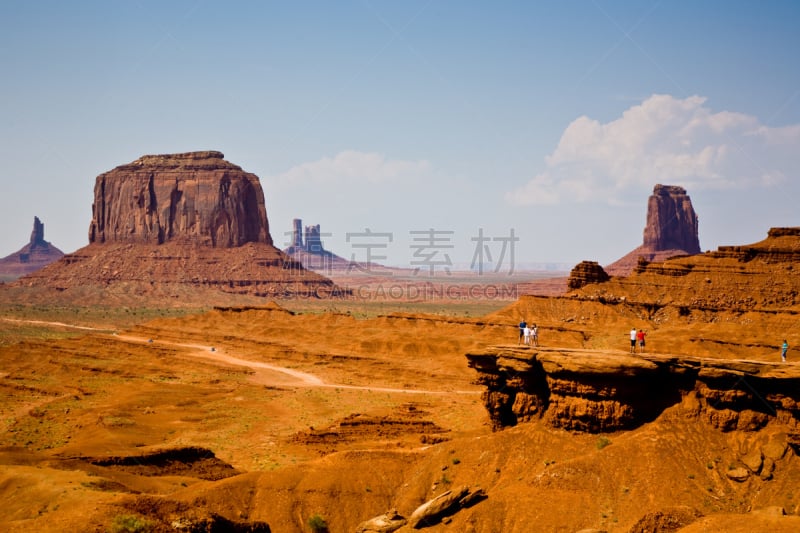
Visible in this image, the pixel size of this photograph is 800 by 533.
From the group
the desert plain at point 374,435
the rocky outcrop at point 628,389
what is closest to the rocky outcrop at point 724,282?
the desert plain at point 374,435

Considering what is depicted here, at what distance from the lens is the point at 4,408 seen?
173 feet

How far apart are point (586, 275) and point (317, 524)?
7153cm

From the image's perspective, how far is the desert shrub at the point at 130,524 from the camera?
19594 mm

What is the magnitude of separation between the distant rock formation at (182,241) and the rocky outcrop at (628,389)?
14703 centimetres

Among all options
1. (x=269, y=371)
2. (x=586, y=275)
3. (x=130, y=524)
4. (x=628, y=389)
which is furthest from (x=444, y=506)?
(x=586, y=275)

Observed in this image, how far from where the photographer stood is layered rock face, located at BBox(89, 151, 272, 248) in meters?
191

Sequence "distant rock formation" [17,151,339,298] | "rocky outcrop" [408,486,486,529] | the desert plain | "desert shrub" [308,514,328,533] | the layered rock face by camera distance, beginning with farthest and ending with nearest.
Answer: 1. the layered rock face
2. "distant rock formation" [17,151,339,298]
3. "desert shrub" [308,514,328,533]
4. "rocky outcrop" [408,486,486,529]
5. the desert plain

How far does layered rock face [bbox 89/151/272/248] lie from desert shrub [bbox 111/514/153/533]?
6913 inches

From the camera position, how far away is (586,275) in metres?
93.0

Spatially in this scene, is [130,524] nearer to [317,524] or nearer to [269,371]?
[317,524]

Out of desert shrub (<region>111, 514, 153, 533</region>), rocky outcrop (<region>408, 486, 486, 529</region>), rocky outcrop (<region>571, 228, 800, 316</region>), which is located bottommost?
rocky outcrop (<region>408, 486, 486, 529</region>)

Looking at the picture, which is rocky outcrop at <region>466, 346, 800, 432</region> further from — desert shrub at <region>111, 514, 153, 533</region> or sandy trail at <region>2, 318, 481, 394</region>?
sandy trail at <region>2, 318, 481, 394</region>

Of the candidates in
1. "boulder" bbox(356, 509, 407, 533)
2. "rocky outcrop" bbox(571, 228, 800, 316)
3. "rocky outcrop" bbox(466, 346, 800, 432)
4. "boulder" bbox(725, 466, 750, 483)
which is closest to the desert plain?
"boulder" bbox(725, 466, 750, 483)

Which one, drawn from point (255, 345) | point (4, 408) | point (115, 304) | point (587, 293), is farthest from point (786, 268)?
point (115, 304)
